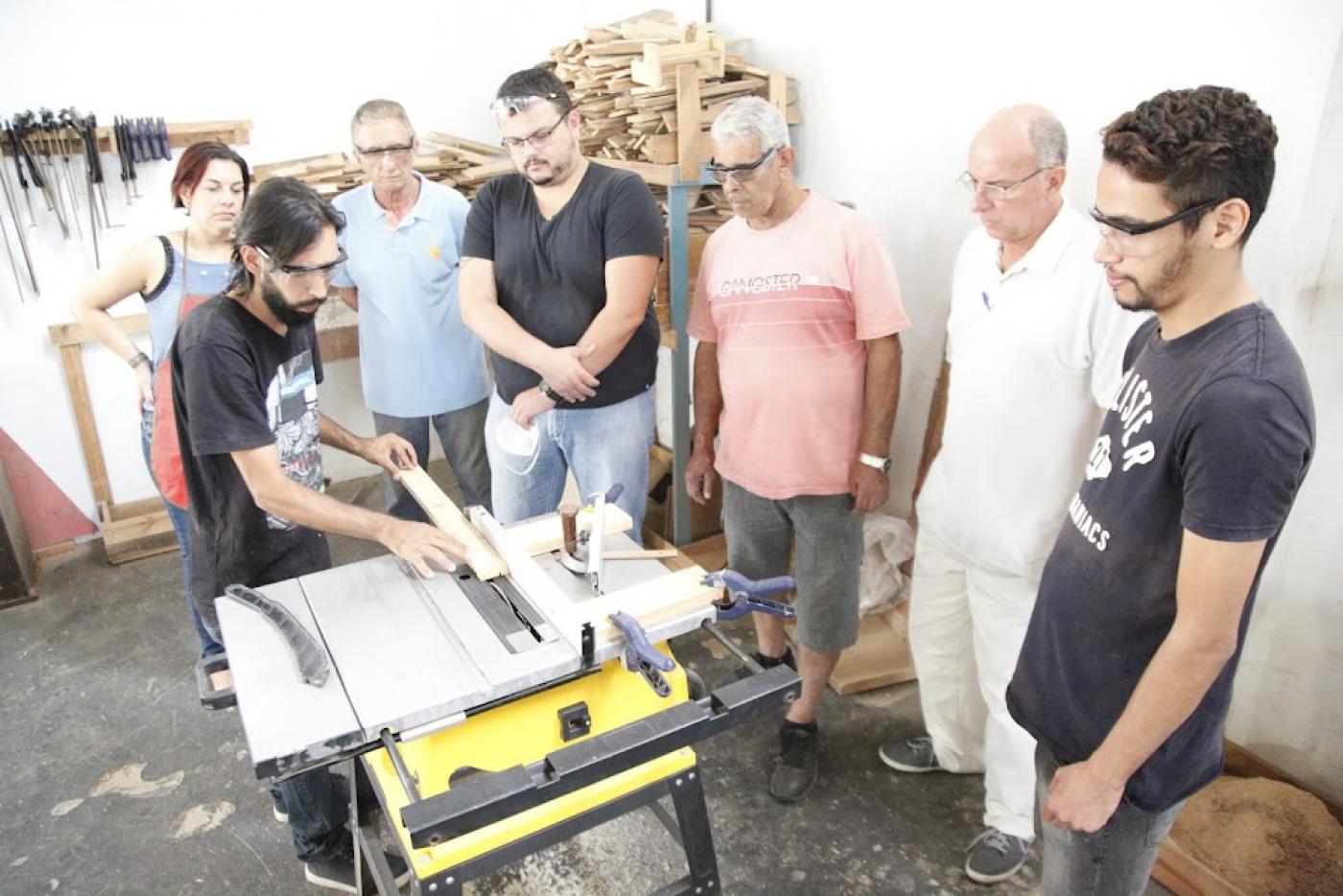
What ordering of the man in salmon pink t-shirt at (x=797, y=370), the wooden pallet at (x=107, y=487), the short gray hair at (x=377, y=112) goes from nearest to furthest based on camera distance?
the man in salmon pink t-shirt at (x=797, y=370)
the short gray hair at (x=377, y=112)
the wooden pallet at (x=107, y=487)

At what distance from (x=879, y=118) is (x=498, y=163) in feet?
6.38

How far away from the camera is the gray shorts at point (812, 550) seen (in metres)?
2.26

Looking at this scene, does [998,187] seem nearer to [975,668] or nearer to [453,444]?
[975,668]

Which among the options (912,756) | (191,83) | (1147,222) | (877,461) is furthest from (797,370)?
(191,83)

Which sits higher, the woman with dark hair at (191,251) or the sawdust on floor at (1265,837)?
the woman with dark hair at (191,251)

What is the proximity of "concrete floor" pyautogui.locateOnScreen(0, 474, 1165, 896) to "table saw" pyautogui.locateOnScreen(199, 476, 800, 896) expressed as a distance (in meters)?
0.69

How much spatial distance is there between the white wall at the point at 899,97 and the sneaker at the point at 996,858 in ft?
2.23

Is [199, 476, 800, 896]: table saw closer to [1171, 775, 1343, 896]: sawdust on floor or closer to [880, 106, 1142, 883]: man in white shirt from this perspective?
[880, 106, 1142, 883]: man in white shirt

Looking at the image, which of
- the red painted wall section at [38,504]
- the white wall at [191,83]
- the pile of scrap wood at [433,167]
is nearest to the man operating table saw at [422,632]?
the pile of scrap wood at [433,167]

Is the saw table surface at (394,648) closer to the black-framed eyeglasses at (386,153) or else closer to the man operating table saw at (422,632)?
the man operating table saw at (422,632)

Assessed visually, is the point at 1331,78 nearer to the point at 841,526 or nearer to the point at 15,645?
the point at 841,526

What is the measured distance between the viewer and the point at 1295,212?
72.9 inches

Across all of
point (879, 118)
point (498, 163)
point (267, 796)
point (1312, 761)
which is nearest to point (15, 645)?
point (267, 796)

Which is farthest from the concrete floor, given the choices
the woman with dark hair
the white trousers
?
the woman with dark hair
